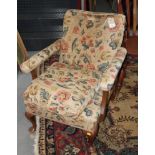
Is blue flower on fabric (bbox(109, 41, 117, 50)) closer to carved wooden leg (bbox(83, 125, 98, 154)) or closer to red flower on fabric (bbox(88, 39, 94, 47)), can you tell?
red flower on fabric (bbox(88, 39, 94, 47))

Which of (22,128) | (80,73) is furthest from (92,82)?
(22,128)

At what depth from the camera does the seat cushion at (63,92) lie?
1.63 m

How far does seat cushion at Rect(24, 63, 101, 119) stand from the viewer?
163cm

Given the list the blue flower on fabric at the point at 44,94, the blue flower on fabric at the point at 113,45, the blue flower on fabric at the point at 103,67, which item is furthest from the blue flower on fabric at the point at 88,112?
the blue flower on fabric at the point at 113,45

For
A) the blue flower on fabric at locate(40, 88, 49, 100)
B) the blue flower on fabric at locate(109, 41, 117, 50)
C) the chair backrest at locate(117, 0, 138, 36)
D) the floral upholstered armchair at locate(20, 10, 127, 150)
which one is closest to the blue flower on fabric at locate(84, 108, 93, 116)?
the floral upholstered armchair at locate(20, 10, 127, 150)

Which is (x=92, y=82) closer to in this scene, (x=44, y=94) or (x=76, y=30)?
(x=44, y=94)

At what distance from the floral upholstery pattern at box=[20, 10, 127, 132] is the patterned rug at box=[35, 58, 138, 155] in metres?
0.22

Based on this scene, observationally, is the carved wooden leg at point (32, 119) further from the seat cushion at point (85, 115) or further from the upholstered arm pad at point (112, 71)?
the upholstered arm pad at point (112, 71)

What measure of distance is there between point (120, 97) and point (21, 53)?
41.7 inches

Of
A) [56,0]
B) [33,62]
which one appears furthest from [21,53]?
[56,0]

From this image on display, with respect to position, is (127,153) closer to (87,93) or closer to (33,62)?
(87,93)

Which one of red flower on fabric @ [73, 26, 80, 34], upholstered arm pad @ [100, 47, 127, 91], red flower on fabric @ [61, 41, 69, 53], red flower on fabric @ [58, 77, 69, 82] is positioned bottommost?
red flower on fabric @ [58, 77, 69, 82]

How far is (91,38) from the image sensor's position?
2.01 m

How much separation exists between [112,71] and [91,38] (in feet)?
1.52
